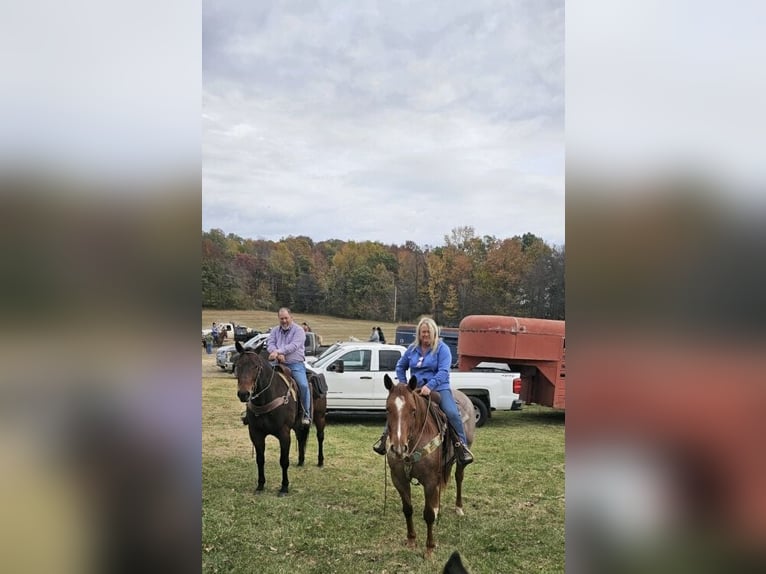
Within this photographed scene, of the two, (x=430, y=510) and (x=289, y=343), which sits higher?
(x=289, y=343)

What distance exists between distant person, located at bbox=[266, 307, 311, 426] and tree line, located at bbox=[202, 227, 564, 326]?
1.68 feet

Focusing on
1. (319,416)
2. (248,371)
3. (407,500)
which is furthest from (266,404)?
(407,500)

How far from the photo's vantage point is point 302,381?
6.66 metres

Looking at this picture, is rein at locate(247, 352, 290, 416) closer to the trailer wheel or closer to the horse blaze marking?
the horse blaze marking

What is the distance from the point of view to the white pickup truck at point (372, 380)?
973cm

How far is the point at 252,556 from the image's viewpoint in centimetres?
429

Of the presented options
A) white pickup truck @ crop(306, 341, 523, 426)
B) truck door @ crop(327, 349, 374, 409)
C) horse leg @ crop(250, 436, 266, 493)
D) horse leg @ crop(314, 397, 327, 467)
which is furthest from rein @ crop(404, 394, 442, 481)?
truck door @ crop(327, 349, 374, 409)

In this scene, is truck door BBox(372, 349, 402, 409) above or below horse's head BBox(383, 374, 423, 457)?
below

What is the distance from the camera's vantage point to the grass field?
4273 millimetres

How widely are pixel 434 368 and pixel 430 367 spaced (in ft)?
0.14

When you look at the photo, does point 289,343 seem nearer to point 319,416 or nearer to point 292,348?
point 292,348

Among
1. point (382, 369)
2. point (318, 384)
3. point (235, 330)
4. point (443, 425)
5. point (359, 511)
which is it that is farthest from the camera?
point (382, 369)
